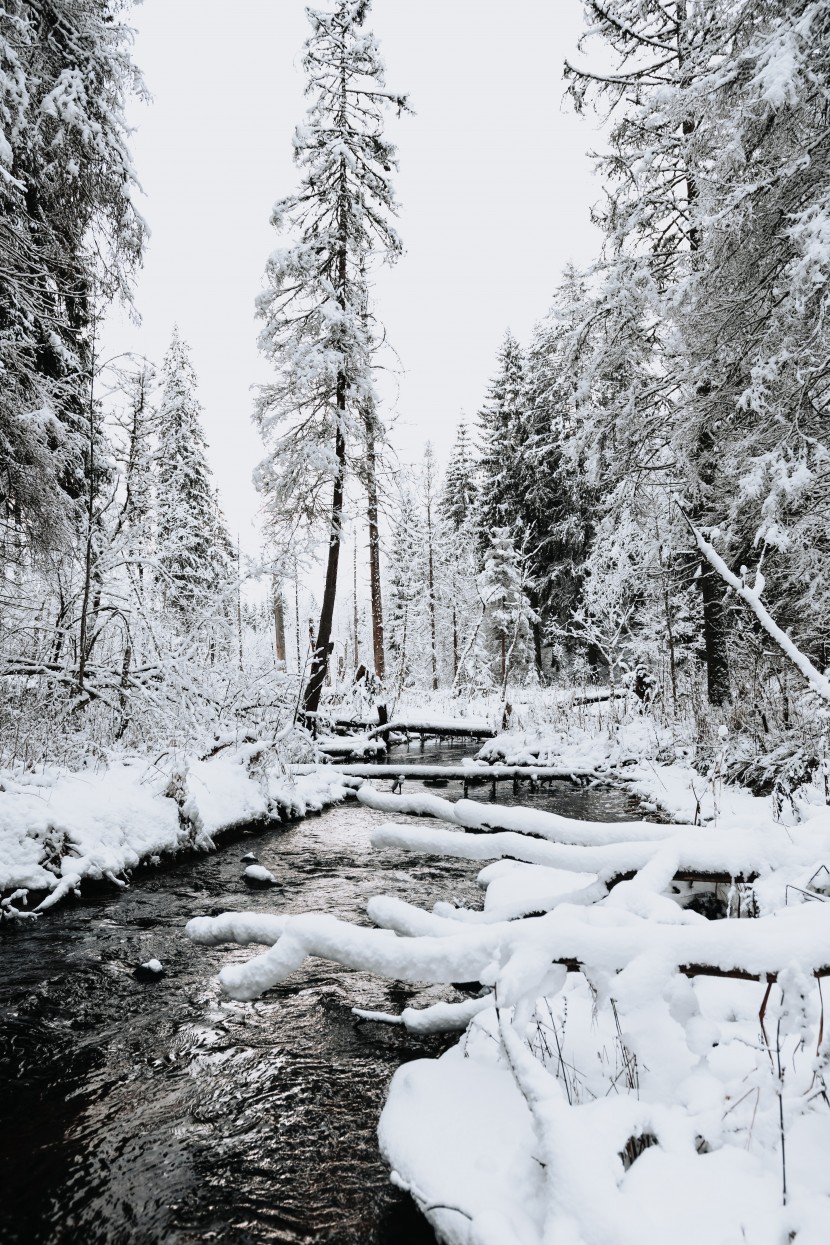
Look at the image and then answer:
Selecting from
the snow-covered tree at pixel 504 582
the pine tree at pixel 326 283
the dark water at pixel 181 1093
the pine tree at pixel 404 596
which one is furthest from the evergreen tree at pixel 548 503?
the dark water at pixel 181 1093

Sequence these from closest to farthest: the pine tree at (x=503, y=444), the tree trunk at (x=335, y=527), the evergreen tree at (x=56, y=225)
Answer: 1. the evergreen tree at (x=56, y=225)
2. the tree trunk at (x=335, y=527)
3. the pine tree at (x=503, y=444)

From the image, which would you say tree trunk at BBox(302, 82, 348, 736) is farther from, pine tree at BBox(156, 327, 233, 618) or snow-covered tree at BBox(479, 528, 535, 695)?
snow-covered tree at BBox(479, 528, 535, 695)

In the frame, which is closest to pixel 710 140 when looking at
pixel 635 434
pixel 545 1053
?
pixel 635 434

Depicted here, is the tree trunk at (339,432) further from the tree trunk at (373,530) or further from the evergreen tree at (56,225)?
the evergreen tree at (56,225)

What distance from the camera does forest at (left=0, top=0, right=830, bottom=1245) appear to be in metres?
2.09

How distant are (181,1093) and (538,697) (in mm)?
18048

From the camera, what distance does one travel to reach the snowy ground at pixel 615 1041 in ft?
5.98

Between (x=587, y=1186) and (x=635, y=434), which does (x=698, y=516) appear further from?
(x=587, y=1186)

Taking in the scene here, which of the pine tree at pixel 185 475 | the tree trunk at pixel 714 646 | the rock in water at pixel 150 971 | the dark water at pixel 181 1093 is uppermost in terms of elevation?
the pine tree at pixel 185 475

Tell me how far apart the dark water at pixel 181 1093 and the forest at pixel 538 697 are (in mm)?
111

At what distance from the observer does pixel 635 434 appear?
11.8m

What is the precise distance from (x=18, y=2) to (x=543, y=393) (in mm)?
21286

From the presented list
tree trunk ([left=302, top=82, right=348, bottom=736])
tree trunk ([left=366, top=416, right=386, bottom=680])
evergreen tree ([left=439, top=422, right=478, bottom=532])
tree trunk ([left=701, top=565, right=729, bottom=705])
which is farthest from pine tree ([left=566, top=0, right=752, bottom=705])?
evergreen tree ([left=439, top=422, right=478, bottom=532])

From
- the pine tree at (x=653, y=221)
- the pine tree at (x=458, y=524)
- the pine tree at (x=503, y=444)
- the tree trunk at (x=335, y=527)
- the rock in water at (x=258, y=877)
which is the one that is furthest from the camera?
the pine tree at (x=458, y=524)
